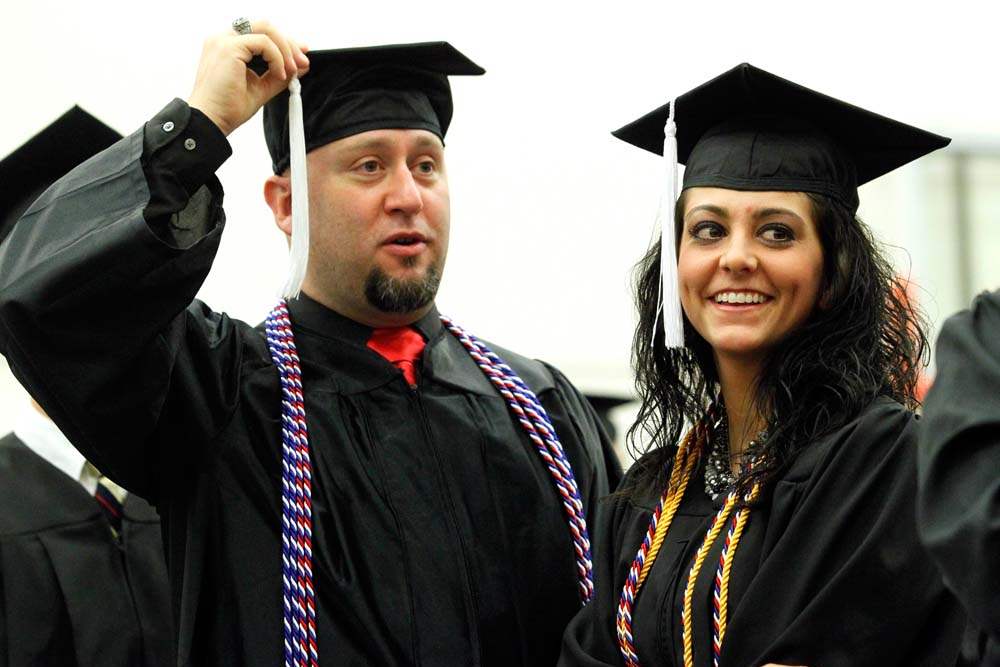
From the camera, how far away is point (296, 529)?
2.54 m

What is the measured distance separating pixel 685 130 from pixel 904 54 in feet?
16.2

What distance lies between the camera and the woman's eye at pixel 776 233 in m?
2.34

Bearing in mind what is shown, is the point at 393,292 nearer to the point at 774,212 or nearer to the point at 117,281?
the point at 117,281

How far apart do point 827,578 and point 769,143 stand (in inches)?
29.2

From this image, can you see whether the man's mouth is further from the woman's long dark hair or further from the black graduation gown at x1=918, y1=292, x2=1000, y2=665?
the black graduation gown at x1=918, y1=292, x2=1000, y2=665

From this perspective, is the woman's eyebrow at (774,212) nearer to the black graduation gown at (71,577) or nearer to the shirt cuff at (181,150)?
the shirt cuff at (181,150)

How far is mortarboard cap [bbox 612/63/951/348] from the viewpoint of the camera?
2.36m

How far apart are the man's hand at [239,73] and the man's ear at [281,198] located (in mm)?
486

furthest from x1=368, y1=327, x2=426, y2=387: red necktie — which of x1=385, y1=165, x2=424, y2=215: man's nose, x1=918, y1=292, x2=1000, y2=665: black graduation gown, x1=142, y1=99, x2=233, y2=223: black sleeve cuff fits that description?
x1=918, y1=292, x2=1000, y2=665: black graduation gown

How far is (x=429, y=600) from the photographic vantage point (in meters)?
2.59

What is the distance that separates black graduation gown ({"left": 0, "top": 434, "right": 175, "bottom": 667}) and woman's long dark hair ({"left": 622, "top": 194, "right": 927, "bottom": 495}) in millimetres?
1240

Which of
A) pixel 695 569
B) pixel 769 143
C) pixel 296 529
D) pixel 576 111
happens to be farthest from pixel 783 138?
pixel 576 111

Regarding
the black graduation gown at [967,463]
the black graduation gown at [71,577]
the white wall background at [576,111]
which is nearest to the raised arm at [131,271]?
the black graduation gown at [71,577]

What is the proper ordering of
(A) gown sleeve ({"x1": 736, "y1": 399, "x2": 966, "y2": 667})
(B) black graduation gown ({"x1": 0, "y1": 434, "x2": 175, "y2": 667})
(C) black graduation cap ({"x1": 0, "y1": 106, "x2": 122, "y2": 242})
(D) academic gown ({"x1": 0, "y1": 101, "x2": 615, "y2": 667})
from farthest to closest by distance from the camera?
(C) black graduation cap ({"x1": 0, "y1": 106, "x2": 122, "y2": 242}) < (B) black graduation gown ({"x1": 0, "y1": 434, "x2": 175, "y2": 667}) < (D) academic gown ({"x1": 0, "y1": 101, "x2": 615, "y2": 667}) < (A) gown sleeve ({"x1": 736, "y1": 399, "x2": 966, "y2": 667})
